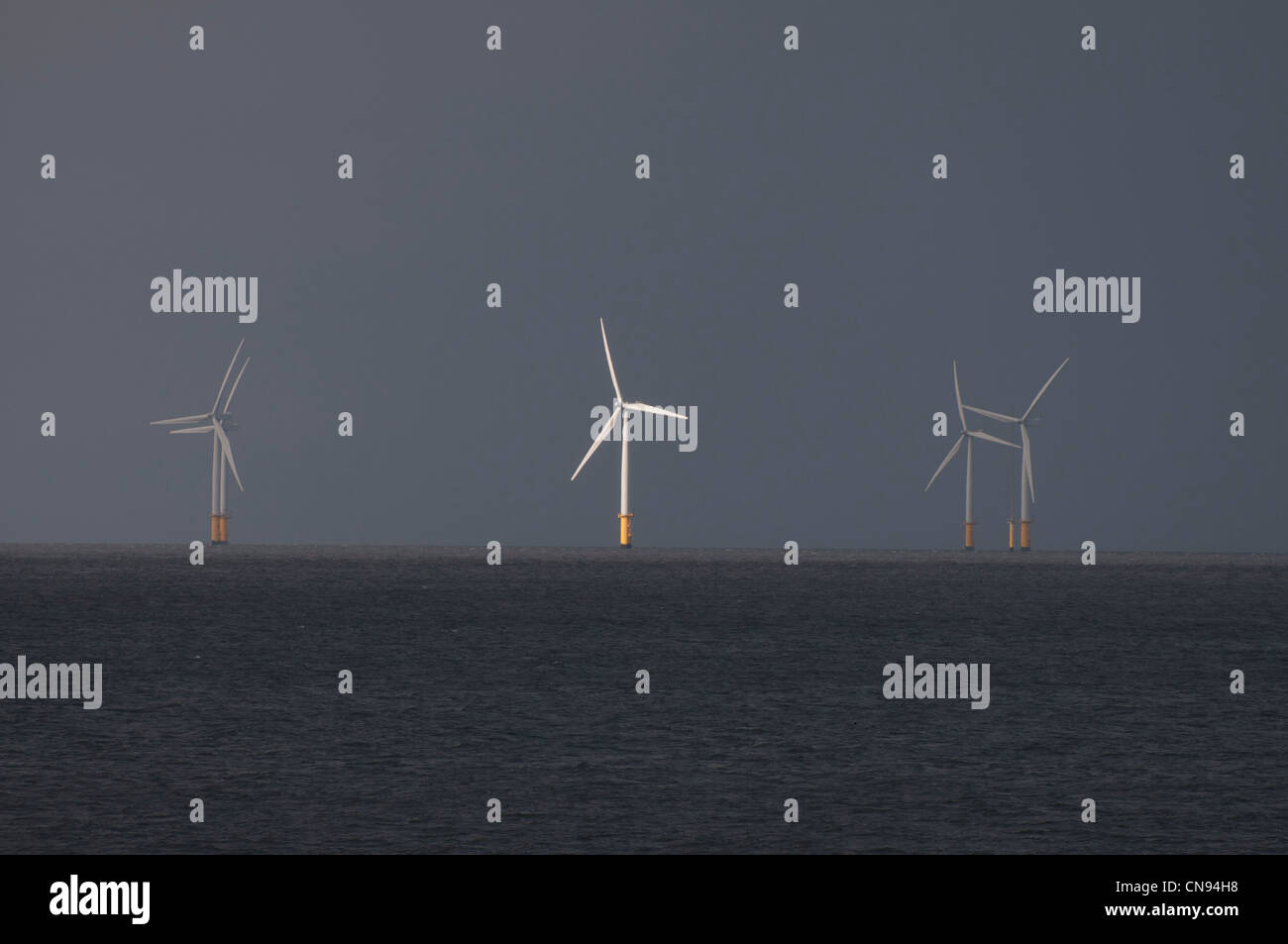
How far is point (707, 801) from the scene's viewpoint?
1320 inches

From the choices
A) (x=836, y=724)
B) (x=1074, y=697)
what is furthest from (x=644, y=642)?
(x=836, y=724)

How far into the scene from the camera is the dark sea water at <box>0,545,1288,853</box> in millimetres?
30016

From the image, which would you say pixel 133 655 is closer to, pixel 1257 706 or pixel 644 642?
pixel 644 642

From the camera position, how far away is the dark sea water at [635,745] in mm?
30016

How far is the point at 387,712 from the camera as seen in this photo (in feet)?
169

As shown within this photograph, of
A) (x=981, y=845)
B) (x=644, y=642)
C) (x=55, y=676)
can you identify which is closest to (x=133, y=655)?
(x=55, y=676)

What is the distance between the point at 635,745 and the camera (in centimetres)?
4331

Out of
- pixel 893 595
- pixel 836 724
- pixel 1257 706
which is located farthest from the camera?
pixel 893 595
